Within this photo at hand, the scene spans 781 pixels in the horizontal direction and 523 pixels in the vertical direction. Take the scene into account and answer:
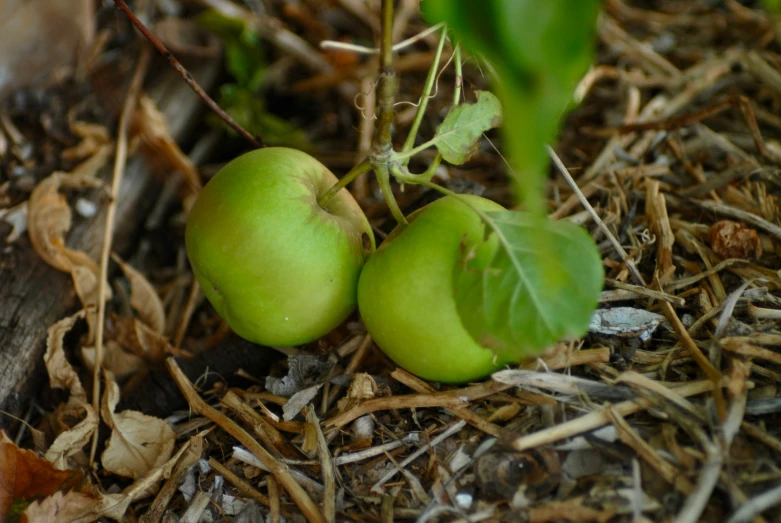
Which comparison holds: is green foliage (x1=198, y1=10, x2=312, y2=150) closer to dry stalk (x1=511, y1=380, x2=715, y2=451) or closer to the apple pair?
the apple pair

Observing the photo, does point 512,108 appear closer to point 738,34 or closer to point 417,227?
point 417,227

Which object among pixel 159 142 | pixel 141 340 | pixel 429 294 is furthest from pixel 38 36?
pixel 429 294

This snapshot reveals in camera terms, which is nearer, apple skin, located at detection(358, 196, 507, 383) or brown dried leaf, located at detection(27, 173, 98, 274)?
apple skin, located at detection(358, 196, 507, 383)

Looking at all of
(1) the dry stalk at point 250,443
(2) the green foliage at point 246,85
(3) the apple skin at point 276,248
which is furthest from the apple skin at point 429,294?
(2) the green foliage at point 246,85

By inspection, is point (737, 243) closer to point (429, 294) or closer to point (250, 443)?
point (429, 294)

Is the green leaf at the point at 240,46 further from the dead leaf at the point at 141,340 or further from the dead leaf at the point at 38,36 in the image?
the dead leaf at the point at 141,340

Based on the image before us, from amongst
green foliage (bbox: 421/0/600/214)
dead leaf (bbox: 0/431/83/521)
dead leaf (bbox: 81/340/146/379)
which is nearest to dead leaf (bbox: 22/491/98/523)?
dead leaf (bbox: 0/431/83/521)
